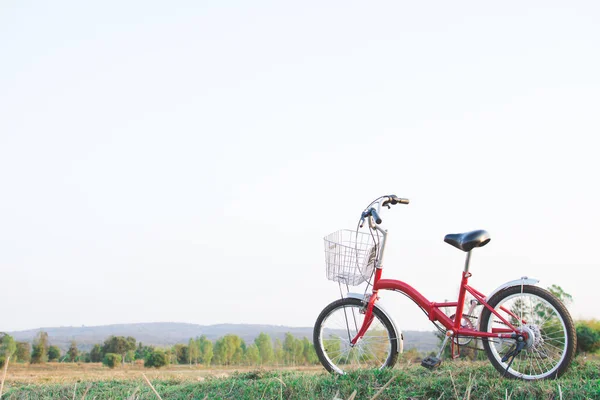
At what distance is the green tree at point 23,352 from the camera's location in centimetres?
1675

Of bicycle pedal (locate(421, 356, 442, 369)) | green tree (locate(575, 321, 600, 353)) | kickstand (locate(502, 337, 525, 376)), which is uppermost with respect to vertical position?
green tree (locate(575, 321, 600, 353))

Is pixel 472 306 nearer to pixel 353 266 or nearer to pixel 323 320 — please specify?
pixel 353 266

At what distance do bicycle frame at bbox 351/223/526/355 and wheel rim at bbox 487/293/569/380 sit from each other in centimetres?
7

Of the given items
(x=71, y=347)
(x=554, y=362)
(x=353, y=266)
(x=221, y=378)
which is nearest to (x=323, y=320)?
(x=353, y=266)

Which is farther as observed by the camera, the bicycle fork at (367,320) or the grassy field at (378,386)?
the bicycle fork at (367,320)

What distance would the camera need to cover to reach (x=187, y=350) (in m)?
18.7

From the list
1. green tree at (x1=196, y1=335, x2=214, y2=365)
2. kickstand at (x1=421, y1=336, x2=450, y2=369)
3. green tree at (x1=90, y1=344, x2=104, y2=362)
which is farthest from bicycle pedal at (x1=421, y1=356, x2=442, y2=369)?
green tree at (x1=196, y1=335, x2=214, y2=365)

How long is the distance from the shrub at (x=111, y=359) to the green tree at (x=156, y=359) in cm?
79

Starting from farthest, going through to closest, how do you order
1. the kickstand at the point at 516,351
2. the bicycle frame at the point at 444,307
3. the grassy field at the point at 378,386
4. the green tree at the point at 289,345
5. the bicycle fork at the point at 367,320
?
the green tree at the point at 289,345
the bicycle fork at the point at 367,320
the bicycle frame at the point at 444,307
the kickstand at the point at 516,351
the grassy field at the point at 378,386

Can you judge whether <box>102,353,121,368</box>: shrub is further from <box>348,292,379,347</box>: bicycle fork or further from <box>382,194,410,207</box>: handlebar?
<box>382,194,410,207</box>: handlebar

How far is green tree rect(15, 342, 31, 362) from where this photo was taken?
54.9ft

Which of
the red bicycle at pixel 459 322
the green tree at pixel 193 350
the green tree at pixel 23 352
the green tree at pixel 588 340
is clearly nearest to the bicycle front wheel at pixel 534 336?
the red bicycle at pixel 459 322

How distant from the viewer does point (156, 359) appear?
16984mm

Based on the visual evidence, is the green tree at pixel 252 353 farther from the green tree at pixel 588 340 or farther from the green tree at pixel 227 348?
the green tree at pixel 588 340
